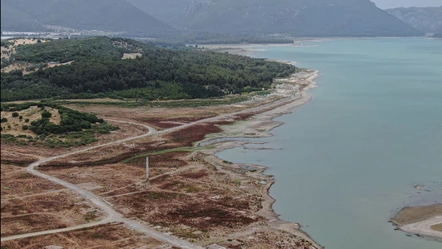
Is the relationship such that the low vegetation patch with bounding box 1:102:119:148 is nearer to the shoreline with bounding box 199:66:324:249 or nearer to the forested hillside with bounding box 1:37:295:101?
the forested hillside with bounding box 1:37:295:101

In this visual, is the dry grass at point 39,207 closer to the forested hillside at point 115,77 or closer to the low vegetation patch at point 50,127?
the low vegetation patch at point 50,127

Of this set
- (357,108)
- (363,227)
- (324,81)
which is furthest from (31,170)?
(324,81)

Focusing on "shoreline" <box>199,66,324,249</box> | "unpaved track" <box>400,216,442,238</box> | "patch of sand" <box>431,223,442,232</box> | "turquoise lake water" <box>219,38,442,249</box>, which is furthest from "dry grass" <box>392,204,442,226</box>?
"shoreline" <box>199,66,324,249</box>

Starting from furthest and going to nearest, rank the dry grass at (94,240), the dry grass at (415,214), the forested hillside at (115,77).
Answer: the forested hillside at (115,77)
the dry grass at (415,214)
the dry grass at (94,240)

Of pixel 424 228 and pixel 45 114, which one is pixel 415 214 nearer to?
pixel 424 228

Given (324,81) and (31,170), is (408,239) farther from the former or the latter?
(324,81)

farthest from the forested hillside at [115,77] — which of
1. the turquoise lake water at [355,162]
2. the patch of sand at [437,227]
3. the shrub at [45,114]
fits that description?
the patch of sand at [437,227]
